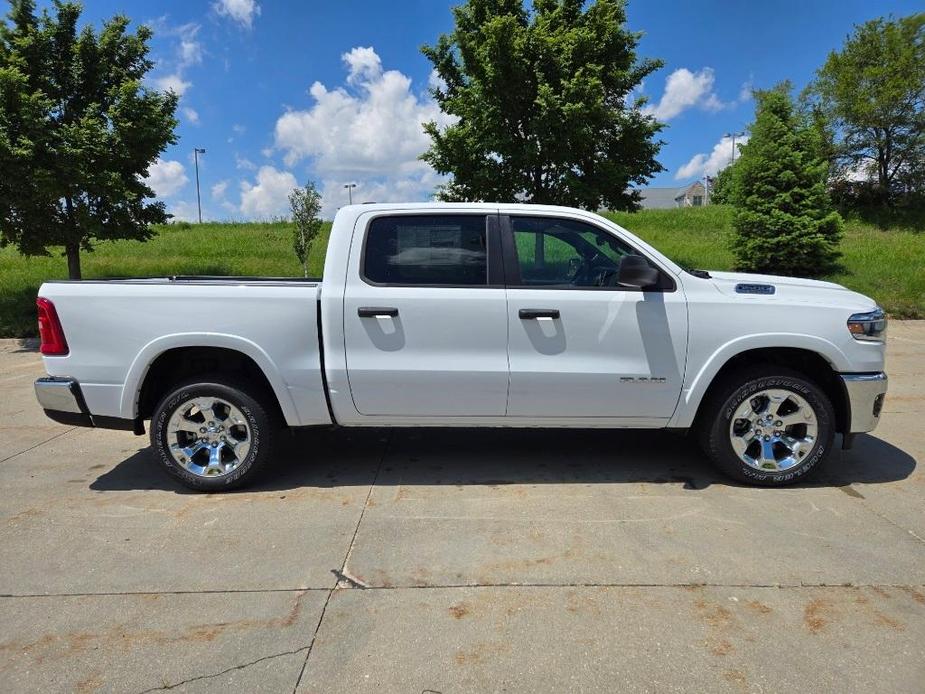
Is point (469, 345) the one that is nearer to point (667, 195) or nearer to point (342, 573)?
point (342, 573)

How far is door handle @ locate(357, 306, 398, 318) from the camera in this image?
3.96m

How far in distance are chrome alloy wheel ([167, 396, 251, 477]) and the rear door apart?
841 mm

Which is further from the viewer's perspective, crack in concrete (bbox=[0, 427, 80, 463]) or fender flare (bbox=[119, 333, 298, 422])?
crack in concrete (bbox=[0, 427, 80, 463])

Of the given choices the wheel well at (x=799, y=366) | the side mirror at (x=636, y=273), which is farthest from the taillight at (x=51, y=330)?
the wheel well at (x=799, y=366)

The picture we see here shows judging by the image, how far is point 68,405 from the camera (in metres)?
4.05

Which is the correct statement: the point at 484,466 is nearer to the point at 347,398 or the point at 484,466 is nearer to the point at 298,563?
the point at 347,398

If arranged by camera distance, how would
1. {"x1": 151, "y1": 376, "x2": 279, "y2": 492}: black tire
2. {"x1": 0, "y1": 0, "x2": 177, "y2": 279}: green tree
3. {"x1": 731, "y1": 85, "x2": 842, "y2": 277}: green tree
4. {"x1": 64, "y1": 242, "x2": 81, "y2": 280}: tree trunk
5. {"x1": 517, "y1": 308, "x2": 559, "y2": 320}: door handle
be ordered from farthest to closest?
1. {"x1": 731, "y1": 85, "x2": 842, "y2": 277}: green tree
2. {"x1": 64, "y1": 242, "x2": 81, "y2": 280}: tree trunk
3. {"x1": 0, "y1": 0, "x2": 177, "y2": 279}: green tree
4. {"x1": 151, "y1": 376, "x2": 279, "y2": 492}: black tire
5. {"x1": 517, "y1": 308, "x2": 559, "y2": 320}: door handle

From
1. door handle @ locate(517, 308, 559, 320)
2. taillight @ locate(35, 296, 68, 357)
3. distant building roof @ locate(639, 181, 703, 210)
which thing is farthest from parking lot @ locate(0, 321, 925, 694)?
distant building roof @ locate(639, 181, 703, 210)

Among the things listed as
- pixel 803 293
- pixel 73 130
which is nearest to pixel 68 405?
pixel 803 293

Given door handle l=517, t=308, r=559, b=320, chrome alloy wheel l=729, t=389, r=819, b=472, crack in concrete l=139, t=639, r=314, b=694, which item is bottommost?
crack in concrete l=139, t=639, r=314, b=694

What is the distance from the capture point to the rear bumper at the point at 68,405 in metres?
4.03

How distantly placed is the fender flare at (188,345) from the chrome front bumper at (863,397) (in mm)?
3650

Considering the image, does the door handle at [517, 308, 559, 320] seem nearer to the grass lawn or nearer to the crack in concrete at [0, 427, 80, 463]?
the crack in concrete at [0, 427, 80, 463]

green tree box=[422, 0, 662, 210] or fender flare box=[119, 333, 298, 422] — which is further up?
green tree box=[422, 0, 662, 210]
